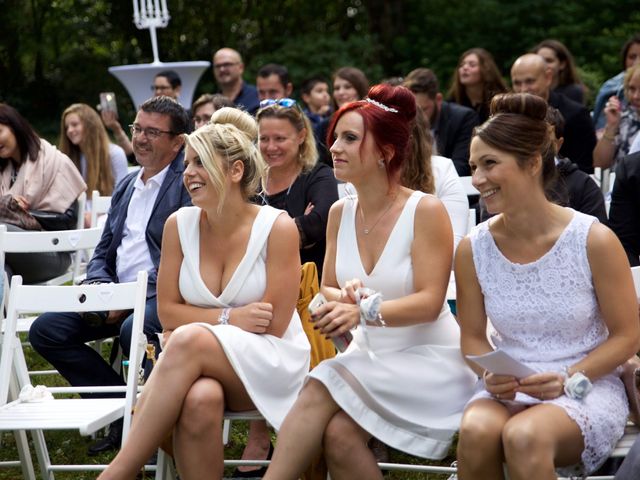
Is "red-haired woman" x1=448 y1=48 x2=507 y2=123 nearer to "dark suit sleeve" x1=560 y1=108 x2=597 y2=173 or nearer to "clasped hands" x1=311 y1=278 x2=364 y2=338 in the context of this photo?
"dark suit sleeve" x1=560 y1=108 x2=597 y2=173

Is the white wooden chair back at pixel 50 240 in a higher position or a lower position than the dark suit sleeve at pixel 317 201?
lower

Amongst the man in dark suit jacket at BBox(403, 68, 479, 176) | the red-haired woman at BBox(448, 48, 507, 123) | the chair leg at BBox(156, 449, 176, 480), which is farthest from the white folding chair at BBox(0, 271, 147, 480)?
the red-haired woman at BBox(448, 48, 507, 123)

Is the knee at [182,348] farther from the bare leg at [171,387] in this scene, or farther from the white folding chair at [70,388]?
the white folding chair at [70,388]

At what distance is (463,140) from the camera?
7562 mm

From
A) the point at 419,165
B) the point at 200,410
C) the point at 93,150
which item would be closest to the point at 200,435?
the point at 200,410

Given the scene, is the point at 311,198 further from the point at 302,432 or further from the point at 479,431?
the point at 479,431

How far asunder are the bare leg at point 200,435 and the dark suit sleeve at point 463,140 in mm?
3887

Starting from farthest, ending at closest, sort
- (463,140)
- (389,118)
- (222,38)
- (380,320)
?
(222,38)
(463,140)
(389,118)
(380,320)

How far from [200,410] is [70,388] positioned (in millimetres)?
1038

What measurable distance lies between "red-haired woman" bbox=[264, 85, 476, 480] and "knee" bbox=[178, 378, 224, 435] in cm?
29

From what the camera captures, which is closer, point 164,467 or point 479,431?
point 479,431

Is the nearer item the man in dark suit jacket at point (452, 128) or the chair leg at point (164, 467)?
the chair leg at point (164, 467)

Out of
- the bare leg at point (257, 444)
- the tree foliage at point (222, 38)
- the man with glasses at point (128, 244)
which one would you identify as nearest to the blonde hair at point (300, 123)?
the man with glasses at point (128, 244)

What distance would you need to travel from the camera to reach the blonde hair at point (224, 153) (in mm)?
4426
